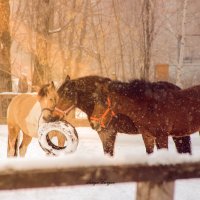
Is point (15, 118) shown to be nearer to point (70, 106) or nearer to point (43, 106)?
point (43, 106)

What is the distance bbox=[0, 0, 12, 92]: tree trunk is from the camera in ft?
47.8

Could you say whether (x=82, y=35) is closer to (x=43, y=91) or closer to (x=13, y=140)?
(x=13, y=140)

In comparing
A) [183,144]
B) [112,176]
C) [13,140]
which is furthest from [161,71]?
[112,176]

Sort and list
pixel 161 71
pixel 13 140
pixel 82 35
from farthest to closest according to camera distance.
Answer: pixel 161 71, pixel 82 35, pixel 13 140

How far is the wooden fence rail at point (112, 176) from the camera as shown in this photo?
1717 millimetres

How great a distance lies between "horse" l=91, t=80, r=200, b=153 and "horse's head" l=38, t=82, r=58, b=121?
2.38ft

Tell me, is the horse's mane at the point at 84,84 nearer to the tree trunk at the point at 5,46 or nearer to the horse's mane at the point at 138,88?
the horse's mane at the point at 138,88

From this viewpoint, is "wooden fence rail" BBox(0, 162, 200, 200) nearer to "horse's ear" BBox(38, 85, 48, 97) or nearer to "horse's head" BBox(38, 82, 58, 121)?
"horse's head" BBox(38, 82, 58, 121)

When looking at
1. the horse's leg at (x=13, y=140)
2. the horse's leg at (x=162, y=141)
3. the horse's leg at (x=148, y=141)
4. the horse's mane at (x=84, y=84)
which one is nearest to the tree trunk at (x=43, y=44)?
the horse's leg at (x=13, y=140)

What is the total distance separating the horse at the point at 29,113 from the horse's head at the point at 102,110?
2.36 feet

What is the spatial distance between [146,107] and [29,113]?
2.27 metres

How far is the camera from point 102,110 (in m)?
6.19

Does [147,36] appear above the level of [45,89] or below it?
above

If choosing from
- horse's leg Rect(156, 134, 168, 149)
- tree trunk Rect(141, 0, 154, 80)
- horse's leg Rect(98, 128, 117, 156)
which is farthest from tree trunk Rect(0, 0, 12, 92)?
horse's leg Rect(156, 134, 168, 149)
